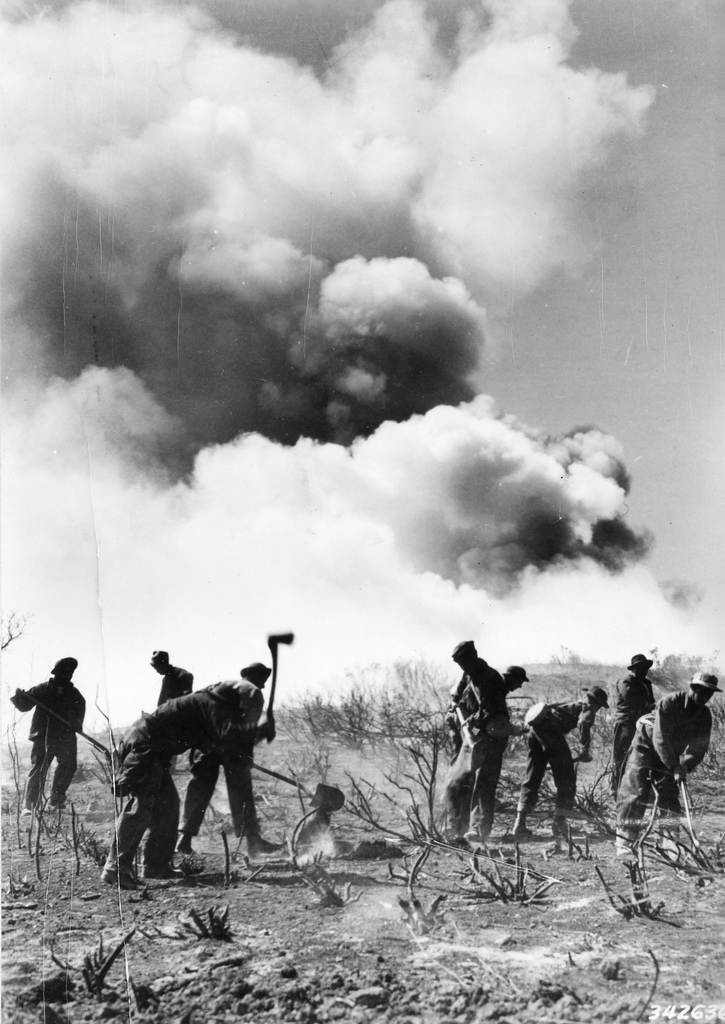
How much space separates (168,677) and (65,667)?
0.95 meters

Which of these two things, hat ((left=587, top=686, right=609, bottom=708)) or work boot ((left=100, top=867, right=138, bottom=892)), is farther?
hat ((left=587, top=686, right=609, bottom=708))

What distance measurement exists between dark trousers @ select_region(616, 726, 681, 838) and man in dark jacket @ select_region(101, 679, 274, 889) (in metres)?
2.59

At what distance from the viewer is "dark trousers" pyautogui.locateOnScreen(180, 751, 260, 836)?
15.3 feet

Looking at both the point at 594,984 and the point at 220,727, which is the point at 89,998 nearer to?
the point at 220,727

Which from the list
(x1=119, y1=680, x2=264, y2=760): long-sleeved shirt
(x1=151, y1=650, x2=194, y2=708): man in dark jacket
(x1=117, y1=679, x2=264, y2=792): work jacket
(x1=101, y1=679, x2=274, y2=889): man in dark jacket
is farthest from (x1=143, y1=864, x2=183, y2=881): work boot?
(x1=151, y1=650, x2=194, y2=708): man in dark jacket

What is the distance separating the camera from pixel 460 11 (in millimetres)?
4770

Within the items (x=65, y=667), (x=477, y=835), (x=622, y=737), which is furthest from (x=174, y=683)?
(x=622, y=737)

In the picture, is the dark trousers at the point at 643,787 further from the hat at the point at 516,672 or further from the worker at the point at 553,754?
the hat at the point at 516,672

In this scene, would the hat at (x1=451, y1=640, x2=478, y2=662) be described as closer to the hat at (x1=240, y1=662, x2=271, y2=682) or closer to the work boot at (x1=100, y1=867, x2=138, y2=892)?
the hat at (x1=240, y1=662, x2=271, y2=682)

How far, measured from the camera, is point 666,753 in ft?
15.4

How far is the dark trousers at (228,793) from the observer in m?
4.65

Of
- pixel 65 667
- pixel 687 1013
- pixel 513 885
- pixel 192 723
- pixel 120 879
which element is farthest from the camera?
pixel 65 667

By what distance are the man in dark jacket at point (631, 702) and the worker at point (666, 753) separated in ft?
5.95

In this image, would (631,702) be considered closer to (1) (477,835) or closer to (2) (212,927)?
(1) (477,835)
